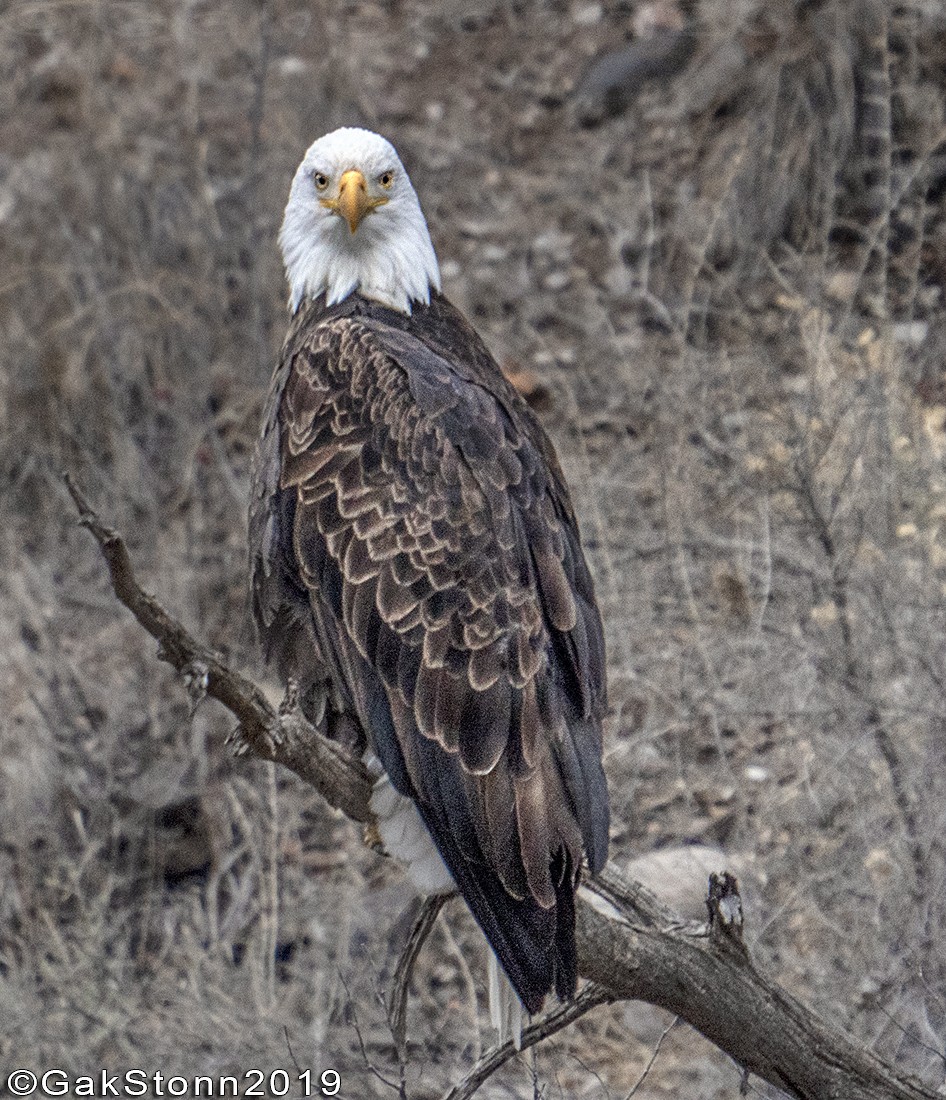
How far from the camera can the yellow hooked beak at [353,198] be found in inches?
173

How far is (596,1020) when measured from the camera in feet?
18.0

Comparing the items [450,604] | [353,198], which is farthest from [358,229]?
[450,604]

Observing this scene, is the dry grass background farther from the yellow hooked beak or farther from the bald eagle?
the yellow hooked beak

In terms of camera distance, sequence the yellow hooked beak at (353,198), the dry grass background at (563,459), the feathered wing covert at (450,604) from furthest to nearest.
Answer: the dry grass background at (563,459) < the yellow hooked beak at (353,198) < the feathered wing covert at (450,604)

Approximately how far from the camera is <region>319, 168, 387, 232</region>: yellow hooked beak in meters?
4.38

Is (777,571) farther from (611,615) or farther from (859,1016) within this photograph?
(859,1016)

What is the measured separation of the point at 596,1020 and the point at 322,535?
2.17m

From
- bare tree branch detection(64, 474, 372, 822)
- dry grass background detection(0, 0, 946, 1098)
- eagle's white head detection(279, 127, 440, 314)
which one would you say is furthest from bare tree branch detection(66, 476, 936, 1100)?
eagle's white head detection(279, 127, 440, 314)

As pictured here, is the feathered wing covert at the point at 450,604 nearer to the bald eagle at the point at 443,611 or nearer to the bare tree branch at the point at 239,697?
the bald eagle at the point at 443,611

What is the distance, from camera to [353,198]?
14.4 ft

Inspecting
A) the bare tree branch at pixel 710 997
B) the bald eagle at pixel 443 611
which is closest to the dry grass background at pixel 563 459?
the bare tree branch at pixel 710 997

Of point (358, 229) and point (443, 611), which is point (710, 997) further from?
point (358, 229)

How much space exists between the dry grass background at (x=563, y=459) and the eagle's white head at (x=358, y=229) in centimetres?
132

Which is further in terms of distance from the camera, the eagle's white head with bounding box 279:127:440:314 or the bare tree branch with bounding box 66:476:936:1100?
the eagle's white head with bounding box 279:127:440:314
